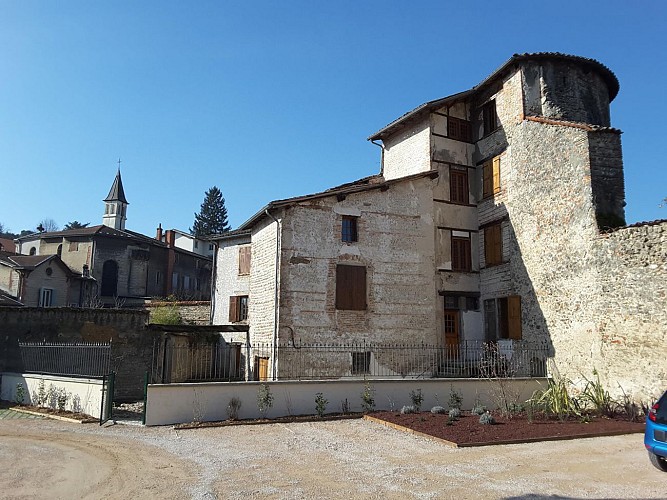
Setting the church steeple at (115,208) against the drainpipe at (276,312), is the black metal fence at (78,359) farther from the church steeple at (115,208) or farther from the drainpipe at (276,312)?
the church steeple at (115,208)

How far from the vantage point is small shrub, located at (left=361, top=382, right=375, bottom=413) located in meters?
14.9

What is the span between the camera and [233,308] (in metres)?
25.5

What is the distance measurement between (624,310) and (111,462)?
Answer: 13895 mm

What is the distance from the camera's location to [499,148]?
21.5 metres

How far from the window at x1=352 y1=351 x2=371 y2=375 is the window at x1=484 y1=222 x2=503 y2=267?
21.6 ft

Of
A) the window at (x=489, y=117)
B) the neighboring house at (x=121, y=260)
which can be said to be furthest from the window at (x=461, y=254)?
the neighboring house at (x=121, y=260)

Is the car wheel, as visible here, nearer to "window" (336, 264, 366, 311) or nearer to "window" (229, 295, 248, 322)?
"window" (336, 264, 366, 311)

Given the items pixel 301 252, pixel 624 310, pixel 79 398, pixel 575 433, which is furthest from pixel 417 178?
pixel 79 398

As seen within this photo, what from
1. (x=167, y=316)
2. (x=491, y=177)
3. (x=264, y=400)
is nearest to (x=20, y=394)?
(x=264, y=400)

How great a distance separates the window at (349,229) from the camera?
2022 centimetres

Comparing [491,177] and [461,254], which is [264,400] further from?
[491,177]

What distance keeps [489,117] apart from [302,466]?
17907 mm

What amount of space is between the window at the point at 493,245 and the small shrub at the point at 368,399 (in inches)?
351

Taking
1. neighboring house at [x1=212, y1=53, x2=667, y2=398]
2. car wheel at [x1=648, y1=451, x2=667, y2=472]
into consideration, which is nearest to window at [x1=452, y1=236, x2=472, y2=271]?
neighboring house at [x1=212, y1=53, x2=667, y2=398]
